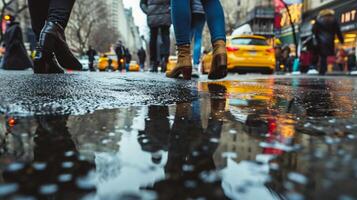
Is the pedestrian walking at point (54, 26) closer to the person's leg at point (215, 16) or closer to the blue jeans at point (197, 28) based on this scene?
the person's leg at point (215, 16)

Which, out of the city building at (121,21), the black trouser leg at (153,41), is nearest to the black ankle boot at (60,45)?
the black trouser leg at (153,41)

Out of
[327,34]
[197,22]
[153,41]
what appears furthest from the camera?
[327,34]

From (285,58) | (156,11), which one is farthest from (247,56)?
(285,58)

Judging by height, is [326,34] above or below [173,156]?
above

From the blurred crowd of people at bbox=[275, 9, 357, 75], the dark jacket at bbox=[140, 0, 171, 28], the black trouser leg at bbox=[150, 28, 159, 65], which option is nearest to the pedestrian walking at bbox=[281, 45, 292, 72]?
the blurred crowd of people at bbox=[275, 9, 357, 75]

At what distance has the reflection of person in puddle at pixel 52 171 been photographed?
41cm

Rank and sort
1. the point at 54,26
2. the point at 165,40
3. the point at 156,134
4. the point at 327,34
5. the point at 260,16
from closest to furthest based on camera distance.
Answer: the point at 156,134
the point at 54,26
the point at 165,40
the point at 327,34
the point at 260,16

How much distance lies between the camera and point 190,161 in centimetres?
55

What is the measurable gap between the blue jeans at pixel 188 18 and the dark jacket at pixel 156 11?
3118mm

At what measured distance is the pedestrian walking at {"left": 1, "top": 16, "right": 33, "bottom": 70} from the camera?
7664mm

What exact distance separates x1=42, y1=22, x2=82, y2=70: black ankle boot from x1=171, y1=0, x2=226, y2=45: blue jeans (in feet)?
2.98

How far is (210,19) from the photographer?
303 centimetres

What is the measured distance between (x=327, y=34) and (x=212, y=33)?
6.81 m

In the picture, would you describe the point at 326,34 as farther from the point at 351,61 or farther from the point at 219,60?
the point at 351,61
